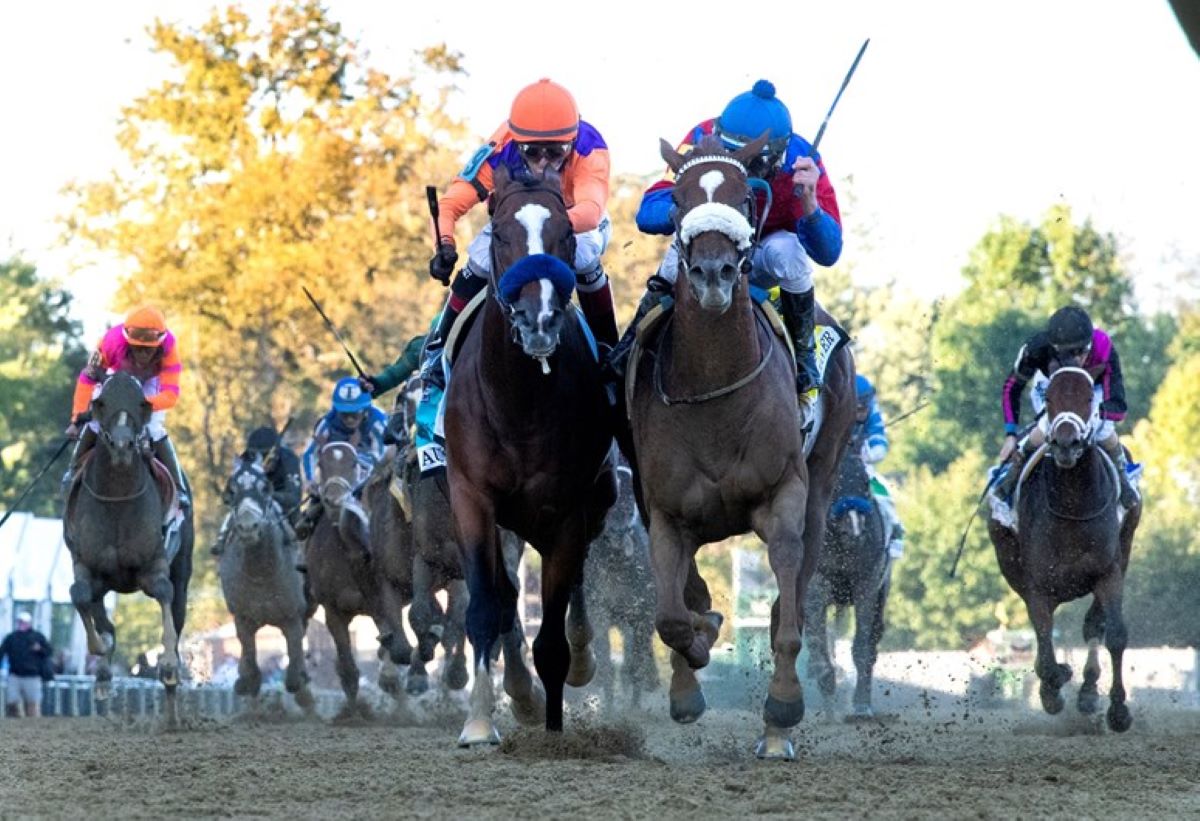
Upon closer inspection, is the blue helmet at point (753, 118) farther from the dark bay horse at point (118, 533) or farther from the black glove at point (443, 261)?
the dark bay horse at point (118, 533)

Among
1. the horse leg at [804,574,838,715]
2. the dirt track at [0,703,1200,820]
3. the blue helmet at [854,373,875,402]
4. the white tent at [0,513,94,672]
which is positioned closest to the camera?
the dirt track at [0,703,1200,820]

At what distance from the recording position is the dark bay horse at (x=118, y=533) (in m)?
17.4

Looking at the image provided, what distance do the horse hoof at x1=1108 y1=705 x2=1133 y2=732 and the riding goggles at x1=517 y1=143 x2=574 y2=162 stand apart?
616cm

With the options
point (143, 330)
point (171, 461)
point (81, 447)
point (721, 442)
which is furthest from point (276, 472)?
point (721, 442)

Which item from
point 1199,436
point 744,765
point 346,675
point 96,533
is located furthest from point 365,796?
point 1199,436

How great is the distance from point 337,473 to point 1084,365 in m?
6.99

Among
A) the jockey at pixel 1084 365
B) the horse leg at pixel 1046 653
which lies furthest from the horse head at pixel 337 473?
the horse leg at pixel 1046 653

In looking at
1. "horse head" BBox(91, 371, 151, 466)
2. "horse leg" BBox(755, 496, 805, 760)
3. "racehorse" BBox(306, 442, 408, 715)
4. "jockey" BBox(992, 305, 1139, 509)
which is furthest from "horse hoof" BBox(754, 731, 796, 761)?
"racehorse" BBox(306, 442, 408, 715)

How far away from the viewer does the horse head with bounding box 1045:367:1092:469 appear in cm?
1494

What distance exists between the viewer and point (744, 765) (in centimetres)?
1018

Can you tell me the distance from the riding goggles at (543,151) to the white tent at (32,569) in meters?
19.6

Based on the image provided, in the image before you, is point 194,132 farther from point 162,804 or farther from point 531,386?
point 162,804

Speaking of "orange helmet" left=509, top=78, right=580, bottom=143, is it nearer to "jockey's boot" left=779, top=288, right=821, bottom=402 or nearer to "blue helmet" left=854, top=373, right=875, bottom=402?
"jockey's boot" left=779, top=288, right=821, bottom=402

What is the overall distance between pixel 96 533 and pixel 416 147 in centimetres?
1743
